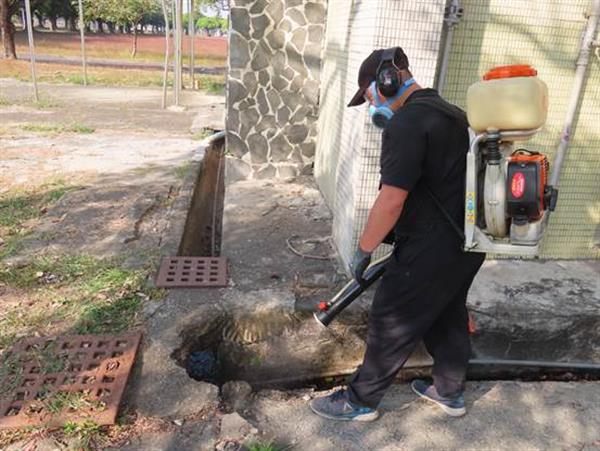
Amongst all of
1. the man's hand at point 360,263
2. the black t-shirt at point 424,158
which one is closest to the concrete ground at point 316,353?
the man's hand at point 360,263

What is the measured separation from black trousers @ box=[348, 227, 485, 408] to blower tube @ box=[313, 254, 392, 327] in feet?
0.49

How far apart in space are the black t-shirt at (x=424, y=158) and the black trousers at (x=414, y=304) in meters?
0.12

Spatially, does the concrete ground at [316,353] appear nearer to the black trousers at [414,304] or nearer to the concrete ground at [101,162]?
the black trousers at [414,304]

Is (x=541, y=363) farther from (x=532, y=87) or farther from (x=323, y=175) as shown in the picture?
(x=323, y=175)

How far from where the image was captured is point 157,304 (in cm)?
348

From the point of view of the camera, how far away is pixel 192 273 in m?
3.88

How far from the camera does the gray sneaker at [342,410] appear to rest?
2.65 meters

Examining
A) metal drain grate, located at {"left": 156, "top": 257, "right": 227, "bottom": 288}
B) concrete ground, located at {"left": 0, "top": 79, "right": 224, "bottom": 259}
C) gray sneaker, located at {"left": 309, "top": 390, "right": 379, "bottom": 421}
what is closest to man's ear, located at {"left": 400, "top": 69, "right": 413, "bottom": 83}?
gray sneaker, located at {"left": 309, "top": 390, "right": 379, "bottom": 421}

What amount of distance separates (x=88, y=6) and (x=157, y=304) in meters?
34.2

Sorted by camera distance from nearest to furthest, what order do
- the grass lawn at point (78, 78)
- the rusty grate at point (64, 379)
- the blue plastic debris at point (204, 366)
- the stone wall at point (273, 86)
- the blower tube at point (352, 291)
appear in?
the rusty grate at point (64, 379), the blower tube at point (352, 291), the blue plastic debris at point (204, 366), the stone wall at point (273, 86), the grass lawn at point (78, 78)

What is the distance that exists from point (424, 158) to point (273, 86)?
4.63 meters

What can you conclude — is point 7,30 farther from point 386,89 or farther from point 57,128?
point 386,89

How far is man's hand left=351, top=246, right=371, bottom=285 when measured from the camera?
2.51 metres

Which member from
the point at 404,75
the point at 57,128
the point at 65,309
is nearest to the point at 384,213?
the point at 404,75
